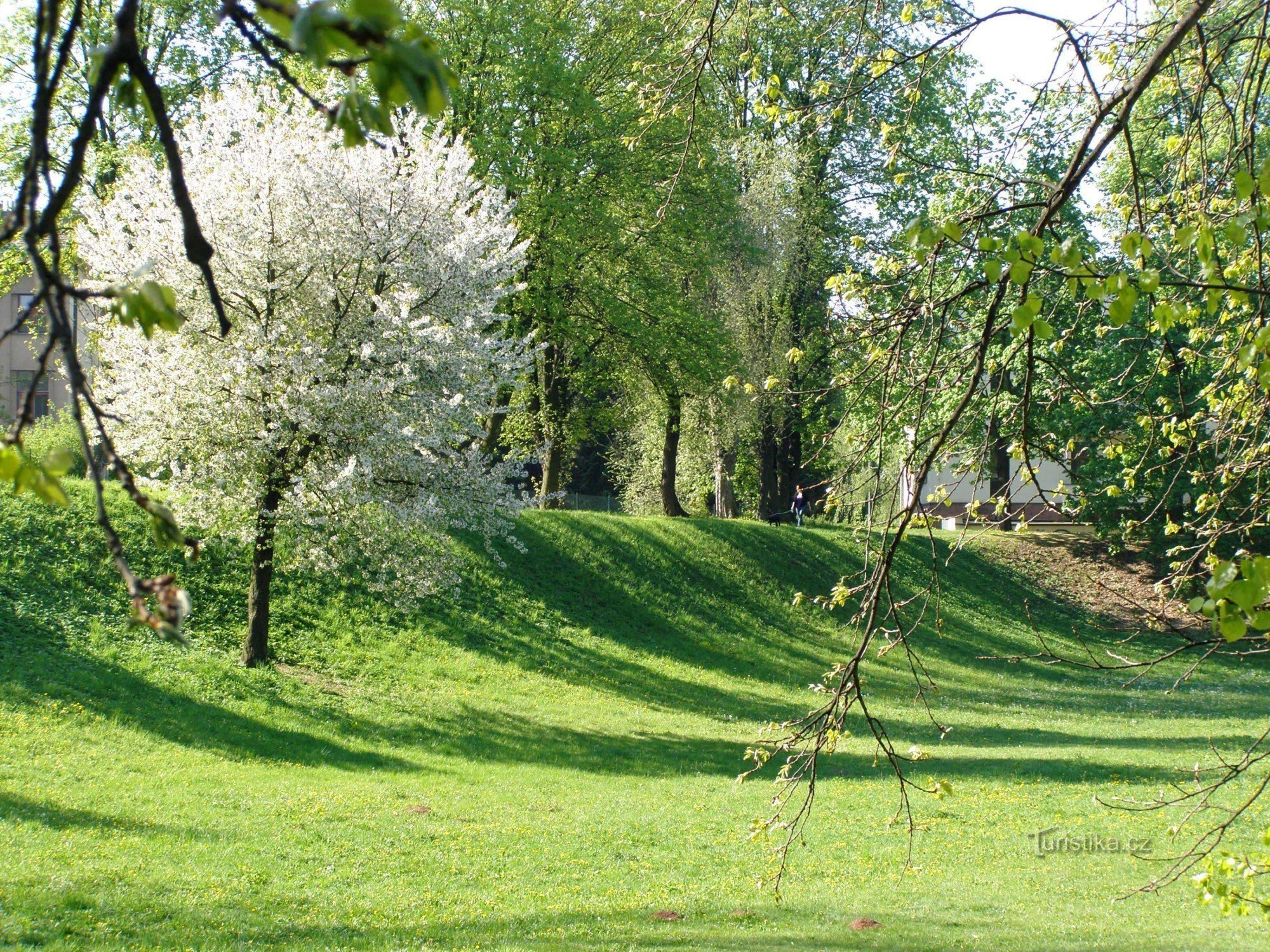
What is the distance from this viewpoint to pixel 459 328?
1527 centimetres

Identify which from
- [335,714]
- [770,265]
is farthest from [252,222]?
[770,265]

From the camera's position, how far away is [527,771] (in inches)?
560

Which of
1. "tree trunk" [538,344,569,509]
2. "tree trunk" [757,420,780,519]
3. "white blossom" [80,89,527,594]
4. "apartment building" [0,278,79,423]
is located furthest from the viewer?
"tree trunk" [757,420,780,519]

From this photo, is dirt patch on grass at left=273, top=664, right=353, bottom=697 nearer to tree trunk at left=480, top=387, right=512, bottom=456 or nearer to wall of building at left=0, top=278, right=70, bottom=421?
tree trunk at left=480, top=387, right=512, bottom=456

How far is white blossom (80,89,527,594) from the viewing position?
45.4ft

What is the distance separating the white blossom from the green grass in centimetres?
248

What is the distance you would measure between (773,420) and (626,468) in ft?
23.8

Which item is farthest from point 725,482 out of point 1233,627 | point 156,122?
point 156,122

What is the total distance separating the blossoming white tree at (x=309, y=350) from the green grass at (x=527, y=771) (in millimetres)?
2277

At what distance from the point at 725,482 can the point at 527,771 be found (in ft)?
61.9

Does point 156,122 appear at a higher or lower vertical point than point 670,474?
lower

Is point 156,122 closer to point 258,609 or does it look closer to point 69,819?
point 69,819

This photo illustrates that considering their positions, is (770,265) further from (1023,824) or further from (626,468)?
(1023,824)

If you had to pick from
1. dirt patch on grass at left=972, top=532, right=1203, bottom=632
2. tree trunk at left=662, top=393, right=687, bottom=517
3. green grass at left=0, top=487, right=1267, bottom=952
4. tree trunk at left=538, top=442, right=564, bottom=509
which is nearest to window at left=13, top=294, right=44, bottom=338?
green grass at left=0, top=487, right=1267, bottom=952
